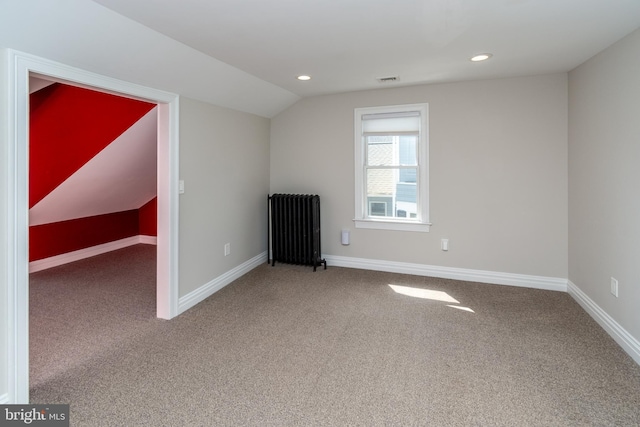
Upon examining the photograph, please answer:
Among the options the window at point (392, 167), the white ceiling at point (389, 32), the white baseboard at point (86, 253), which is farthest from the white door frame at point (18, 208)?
the white baseboard at point (86, 253)

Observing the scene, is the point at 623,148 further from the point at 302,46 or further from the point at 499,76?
the point at 302,46

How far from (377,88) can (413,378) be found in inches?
126

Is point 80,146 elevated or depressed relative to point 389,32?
depressed

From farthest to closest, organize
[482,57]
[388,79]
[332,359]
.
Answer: [388,79], [482,57], [332,359]

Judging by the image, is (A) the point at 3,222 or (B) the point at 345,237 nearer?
(A) the point at 3,222

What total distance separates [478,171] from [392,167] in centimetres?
98

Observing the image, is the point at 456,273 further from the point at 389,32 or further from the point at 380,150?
the point at 389,32

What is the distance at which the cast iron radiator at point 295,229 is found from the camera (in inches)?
176

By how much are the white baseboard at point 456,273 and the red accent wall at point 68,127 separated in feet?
9.71

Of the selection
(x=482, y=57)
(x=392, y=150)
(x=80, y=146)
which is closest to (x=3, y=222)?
(x=80, y=146)

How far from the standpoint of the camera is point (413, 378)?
2.20 m

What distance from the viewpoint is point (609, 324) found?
274cm

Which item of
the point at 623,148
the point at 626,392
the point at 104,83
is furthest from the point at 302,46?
the point at 626,392

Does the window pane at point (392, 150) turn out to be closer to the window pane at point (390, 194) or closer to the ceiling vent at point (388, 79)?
the window pane at point (390, 194)
